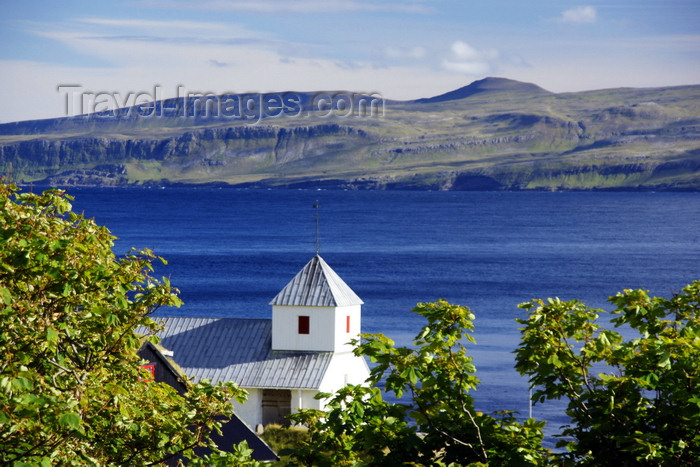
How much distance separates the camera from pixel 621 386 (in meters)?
11.4

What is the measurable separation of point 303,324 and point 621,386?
3377 centimetres

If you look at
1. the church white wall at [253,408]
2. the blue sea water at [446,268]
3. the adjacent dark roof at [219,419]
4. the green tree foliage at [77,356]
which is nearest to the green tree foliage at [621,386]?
the green tree foliage at [77,356]

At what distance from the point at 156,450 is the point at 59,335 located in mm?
1736

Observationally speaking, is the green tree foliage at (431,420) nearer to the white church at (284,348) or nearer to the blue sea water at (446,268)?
the white church at (284,348)

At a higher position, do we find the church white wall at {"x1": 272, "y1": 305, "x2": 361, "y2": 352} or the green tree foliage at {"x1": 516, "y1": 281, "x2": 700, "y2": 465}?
the green tree foliage at {"x1": 516, "y1": 281, "x2": 700, "y2": 465}

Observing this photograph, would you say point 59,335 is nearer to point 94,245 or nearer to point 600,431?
point 94,245

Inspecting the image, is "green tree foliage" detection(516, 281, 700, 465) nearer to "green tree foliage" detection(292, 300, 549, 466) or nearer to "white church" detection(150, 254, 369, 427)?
"green tree foliage" detection(292, 300, 549, 466)

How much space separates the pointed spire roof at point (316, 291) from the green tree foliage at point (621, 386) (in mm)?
32826

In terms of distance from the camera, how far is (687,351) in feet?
36.3

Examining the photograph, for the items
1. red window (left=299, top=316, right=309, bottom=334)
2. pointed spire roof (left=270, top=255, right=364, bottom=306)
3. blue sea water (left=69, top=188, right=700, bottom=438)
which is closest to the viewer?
red window (left=299, top=316, right=309, bottom=334)

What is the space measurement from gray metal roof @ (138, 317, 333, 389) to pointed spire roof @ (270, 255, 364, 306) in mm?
1992

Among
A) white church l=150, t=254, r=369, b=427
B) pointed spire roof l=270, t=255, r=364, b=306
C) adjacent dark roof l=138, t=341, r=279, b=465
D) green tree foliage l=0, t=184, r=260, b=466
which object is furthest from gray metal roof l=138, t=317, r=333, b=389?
green tree foliage l=0, t=184, r=260, b=466

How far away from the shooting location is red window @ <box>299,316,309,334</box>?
44594 mm

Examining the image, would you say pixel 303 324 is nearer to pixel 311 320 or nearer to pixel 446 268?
pixel 311 320
